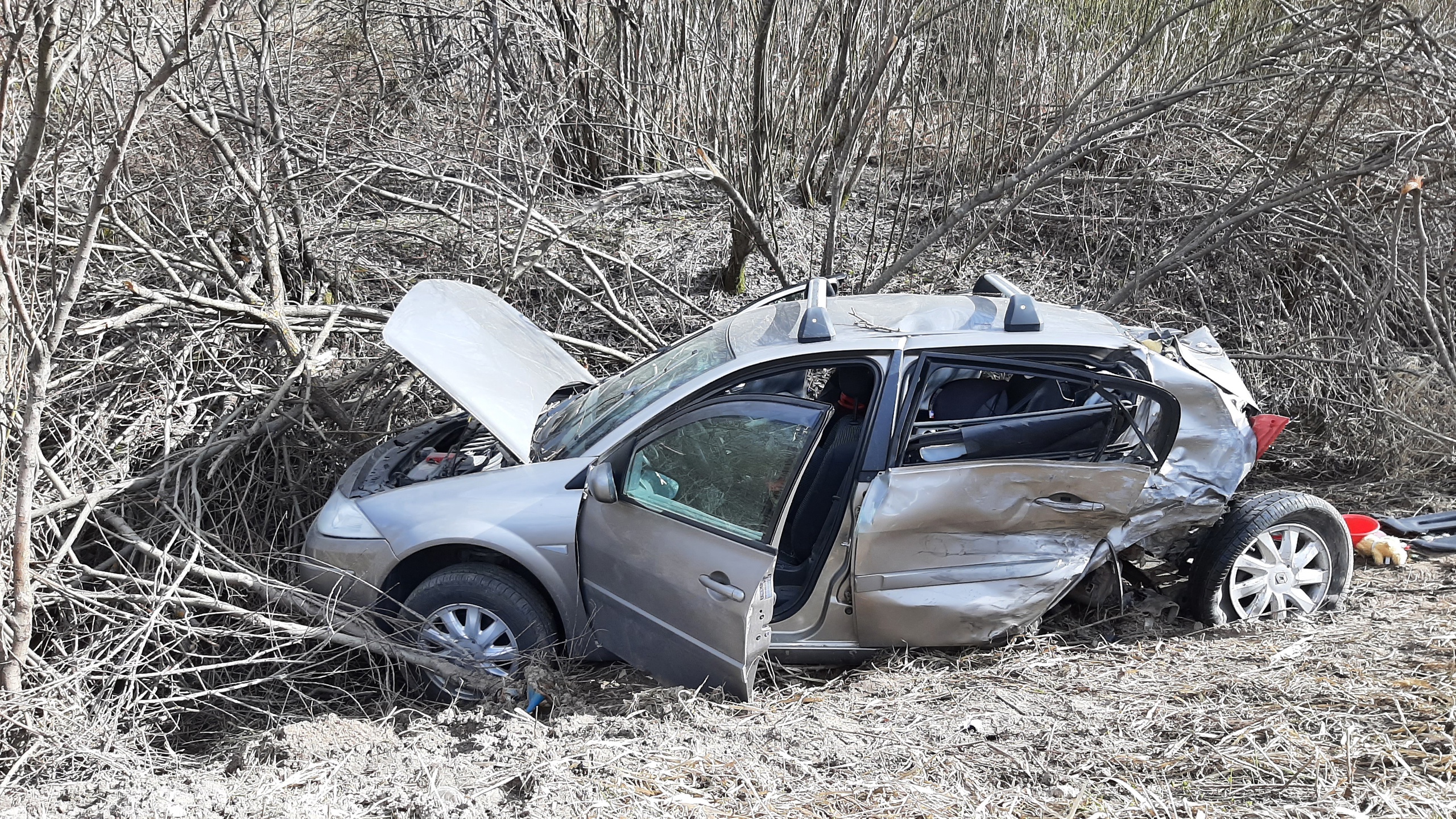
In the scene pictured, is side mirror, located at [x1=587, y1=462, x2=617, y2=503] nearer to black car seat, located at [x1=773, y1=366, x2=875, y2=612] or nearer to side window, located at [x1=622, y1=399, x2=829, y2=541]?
side window, located at [x1=622, y1=399, x2=829, y2=541]

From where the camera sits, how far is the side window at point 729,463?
3.57 meters

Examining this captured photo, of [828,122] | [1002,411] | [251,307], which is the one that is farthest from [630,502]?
[828,122]

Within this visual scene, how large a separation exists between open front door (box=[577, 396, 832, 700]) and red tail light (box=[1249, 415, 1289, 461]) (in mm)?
1993

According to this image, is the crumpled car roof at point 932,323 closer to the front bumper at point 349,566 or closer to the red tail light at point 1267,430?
the red tail light at point 1267,430

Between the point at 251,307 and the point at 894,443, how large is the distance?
143 inches

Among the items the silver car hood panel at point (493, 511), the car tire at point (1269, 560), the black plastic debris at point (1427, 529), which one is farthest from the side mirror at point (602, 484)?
the black plastic debris at point (1427, 529)

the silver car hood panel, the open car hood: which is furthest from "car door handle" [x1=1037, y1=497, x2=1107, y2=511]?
the open car hood

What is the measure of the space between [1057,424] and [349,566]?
301 cm

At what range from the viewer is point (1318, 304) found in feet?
22.9

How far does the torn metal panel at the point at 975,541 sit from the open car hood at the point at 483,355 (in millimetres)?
1531

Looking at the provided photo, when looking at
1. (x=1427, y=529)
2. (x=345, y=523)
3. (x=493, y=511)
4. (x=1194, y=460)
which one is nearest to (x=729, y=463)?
(x=493, y=511)

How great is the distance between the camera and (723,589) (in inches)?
142

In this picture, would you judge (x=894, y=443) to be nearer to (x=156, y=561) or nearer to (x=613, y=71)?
(x=156, y=561)

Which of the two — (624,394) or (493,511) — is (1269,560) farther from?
(493,511)
